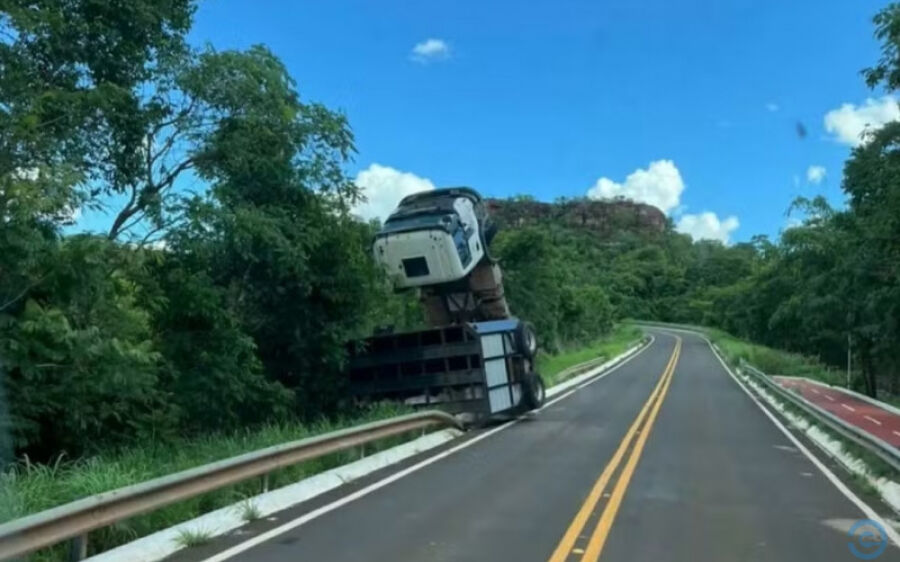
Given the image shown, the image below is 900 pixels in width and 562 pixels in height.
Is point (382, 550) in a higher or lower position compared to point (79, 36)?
lower

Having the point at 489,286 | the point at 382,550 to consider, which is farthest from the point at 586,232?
the point at 382,550

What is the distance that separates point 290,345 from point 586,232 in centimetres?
15915

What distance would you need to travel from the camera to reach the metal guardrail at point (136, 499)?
19.6 feet

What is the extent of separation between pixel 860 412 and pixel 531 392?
36.7 ft

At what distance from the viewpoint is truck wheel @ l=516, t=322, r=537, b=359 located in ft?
71.0

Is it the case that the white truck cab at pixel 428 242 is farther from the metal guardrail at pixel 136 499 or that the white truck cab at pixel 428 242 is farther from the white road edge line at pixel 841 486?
the white road edge line at pixel 841 486

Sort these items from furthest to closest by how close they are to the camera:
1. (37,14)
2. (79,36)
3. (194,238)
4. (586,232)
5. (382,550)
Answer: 1. (586,232)
2. (194,238)
3. (79,36)
4. (37,14)
5. (382,550)

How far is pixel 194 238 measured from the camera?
15281 mm

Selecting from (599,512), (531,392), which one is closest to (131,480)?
(599,512)

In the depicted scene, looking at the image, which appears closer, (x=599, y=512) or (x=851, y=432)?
(x=599, y=512)

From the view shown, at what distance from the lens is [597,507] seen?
10172 millimetres

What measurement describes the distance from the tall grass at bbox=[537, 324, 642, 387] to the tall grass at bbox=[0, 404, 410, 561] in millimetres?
23190

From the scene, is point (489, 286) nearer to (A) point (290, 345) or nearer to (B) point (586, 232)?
(A) point (290, 345)

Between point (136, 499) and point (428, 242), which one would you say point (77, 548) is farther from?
point (428, 242)
